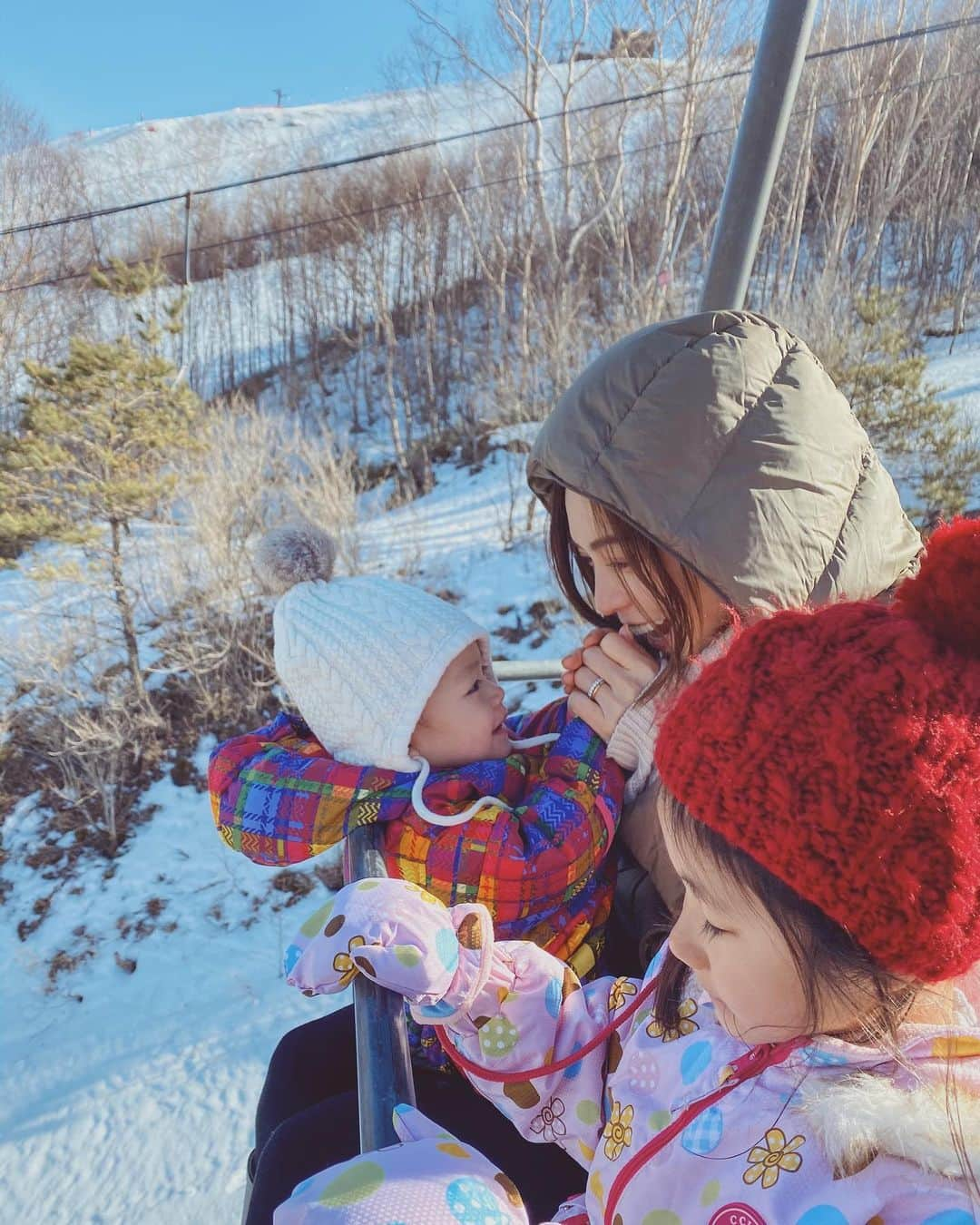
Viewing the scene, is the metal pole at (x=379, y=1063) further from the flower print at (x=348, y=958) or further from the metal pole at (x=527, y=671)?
the metal pole at (x=527, y=671)

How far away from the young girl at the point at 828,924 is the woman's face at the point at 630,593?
0.58 metres

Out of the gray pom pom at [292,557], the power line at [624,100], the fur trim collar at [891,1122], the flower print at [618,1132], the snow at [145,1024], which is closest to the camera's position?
Result: the fur trim collar at [891,1122]

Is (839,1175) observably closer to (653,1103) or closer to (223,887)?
(653,1103)

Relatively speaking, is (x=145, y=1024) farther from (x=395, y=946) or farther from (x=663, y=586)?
(x=663, y=586)

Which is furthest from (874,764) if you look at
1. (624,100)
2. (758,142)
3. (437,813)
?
(624,100)

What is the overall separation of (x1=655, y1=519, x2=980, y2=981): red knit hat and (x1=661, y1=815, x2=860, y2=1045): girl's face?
6cm

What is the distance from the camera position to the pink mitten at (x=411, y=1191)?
652 millimetres

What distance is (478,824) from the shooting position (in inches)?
52.8

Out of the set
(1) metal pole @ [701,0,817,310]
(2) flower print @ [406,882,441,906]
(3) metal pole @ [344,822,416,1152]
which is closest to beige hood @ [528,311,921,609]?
(1) metal pole @ [701,0,817,310]

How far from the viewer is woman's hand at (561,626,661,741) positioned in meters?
1.38

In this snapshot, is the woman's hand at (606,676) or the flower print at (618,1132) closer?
the flower print at (618,1132)

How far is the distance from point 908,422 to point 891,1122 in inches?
305

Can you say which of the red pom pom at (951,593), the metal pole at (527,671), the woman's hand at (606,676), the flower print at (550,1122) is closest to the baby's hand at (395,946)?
Result: the flower print at (550,1122)

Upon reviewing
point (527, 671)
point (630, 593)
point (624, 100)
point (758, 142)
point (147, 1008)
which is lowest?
point (147, 1008)
